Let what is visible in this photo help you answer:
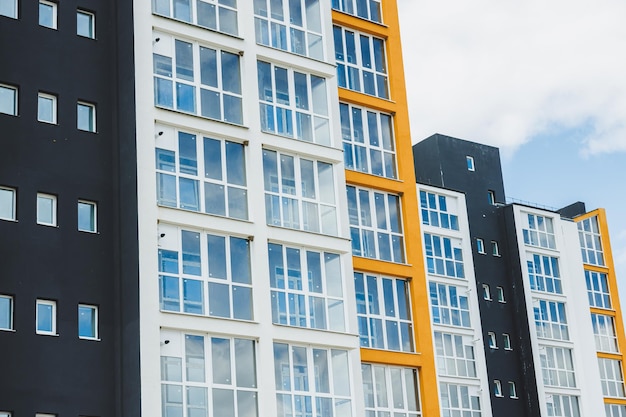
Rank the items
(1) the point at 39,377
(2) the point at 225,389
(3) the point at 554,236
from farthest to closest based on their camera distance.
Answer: (3) the point at 554,236 < (2) the point at 225,389 < (1) the point at 39,377

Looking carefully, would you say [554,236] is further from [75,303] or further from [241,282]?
[75,303]

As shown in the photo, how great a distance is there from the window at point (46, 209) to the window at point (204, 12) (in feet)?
18.8

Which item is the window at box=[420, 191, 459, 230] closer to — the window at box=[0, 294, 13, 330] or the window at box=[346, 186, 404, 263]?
the window at box=[346, 186, 404, 263]

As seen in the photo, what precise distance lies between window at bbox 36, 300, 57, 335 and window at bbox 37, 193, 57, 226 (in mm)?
1896

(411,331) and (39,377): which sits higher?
(411,331)

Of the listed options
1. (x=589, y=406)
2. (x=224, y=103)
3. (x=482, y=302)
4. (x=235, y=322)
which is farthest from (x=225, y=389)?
(x=589, y=406)

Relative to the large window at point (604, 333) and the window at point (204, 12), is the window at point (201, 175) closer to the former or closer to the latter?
the window at point (204, 12)

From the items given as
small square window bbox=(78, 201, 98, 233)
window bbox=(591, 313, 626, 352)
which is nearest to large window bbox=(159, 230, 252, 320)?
small square window bbox=(78, 201, 98, 233)

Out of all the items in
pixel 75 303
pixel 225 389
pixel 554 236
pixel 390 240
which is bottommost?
pixel 225 389

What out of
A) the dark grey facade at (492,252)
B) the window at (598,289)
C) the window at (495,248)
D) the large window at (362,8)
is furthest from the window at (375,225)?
the window at (598,289)

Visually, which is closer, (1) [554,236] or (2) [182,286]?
(2) [182,286]

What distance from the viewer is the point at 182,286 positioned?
87.8 feet

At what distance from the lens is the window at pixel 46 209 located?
26297mm

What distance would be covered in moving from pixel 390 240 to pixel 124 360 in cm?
1005
